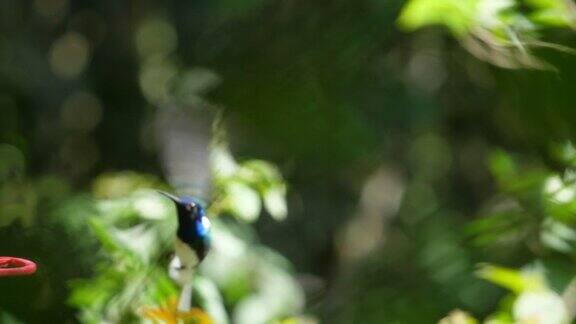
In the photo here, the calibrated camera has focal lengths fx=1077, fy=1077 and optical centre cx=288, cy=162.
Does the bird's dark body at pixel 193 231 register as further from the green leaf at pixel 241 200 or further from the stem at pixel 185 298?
the green leaf at pixel 241 200

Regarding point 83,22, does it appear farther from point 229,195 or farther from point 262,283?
point 229,195

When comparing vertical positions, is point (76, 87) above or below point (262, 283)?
above

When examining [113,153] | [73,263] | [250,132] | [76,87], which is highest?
[76,87]

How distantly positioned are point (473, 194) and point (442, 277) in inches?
24.2

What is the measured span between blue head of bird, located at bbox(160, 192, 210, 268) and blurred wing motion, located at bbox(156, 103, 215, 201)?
24 centimetres

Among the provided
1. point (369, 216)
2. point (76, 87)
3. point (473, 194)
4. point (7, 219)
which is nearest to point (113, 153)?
point (76, 87)

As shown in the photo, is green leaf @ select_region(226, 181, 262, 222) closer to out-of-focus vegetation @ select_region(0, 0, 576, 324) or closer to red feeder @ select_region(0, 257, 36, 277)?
out-of-focus vegetation @ select_region(0, 0, 576, 324)

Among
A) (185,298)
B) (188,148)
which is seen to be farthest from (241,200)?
(188,148)

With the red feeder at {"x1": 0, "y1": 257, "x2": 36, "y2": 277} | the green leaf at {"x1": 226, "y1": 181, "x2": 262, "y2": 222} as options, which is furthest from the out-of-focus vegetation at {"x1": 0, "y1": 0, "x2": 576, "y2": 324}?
the red feeder at {"x1": 0, "y1": 257, "x2": 36, "y2": 277}

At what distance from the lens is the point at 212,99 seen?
1.07 meters

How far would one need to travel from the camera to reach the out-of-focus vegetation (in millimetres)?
912

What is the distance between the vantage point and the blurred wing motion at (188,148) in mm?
1122

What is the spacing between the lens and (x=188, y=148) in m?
1.31

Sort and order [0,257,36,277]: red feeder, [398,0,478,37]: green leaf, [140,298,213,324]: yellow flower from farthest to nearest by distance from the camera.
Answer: [398,0,478,37]: green leaf < [140,298,213,324]: yellow flower < [0,257,36,277]: red feeder
